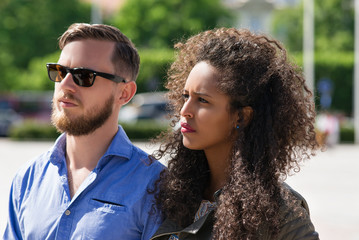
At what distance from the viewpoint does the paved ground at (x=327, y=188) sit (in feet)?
25.6

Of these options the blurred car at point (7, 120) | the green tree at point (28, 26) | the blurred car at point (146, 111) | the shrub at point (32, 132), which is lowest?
the shrub at point (32, 132)

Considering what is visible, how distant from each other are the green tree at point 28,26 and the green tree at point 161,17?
18.2 feet

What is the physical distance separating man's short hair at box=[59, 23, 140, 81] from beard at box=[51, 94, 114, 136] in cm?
21

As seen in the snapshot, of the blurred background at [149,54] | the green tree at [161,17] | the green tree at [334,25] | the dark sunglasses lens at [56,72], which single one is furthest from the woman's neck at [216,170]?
the green tree at [334,25]

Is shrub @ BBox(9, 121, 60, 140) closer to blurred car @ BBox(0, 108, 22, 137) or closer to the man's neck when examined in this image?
blurred car @ BBox(0, 108, 22, 137)

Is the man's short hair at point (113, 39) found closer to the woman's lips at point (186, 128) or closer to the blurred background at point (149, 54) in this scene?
the woman's lips at point (186, 128)

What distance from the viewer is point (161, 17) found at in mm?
43188

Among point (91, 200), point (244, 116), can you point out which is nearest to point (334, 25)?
point (244, 116)

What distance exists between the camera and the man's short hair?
112 inches

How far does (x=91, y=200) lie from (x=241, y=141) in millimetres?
753

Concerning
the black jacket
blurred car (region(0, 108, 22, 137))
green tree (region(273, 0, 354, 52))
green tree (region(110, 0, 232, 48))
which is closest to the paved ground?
the black jacket

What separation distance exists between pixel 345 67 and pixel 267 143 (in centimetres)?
3504

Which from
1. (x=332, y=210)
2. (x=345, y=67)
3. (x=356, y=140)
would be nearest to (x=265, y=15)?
(x=345, y=67)

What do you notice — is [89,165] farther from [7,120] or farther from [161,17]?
[161,17]
